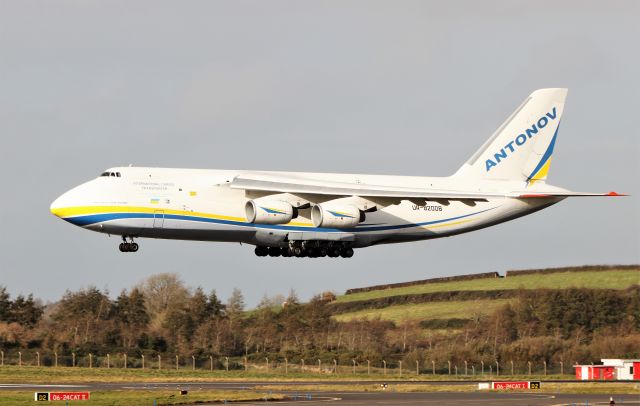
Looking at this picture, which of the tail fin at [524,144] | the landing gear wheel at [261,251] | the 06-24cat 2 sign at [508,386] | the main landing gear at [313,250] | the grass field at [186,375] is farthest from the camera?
the tail fin at [524,144]

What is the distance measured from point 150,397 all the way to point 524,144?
769 inches

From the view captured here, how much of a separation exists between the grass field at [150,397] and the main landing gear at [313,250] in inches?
230

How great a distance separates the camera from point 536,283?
68.9m

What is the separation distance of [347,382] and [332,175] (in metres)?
9.05

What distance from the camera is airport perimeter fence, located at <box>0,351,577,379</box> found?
53656mm

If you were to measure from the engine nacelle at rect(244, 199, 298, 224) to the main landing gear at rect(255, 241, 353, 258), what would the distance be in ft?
5.80

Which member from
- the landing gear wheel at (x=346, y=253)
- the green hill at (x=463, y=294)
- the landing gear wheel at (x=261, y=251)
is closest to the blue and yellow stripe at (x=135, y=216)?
the landing gear wheel at (x=346, y=253)

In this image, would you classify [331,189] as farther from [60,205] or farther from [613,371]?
[613,371]

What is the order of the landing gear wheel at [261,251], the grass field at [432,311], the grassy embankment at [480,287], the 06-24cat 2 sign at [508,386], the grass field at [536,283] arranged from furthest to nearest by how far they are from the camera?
1. the grass field at [536,283]
2. the grassy embankment at [480,287]
3. the grass field at [432,311]
4. the landing gear wheel at [261,251]
5. the 06-24cat 2 sign at [508,386]

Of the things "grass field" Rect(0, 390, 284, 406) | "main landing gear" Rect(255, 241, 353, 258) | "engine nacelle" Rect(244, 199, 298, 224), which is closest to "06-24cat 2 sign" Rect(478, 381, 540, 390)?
"main landing gear" Rect(255, 241, 353, 258)

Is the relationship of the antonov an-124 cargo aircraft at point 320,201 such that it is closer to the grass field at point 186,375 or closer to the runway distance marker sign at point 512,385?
the runway distance marker sign at point 512,385

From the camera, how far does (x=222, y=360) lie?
56.2 meters

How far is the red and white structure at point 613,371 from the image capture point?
5288 cm

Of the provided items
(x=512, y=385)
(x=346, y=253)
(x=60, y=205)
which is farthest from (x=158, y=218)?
(x=512, y=385)
